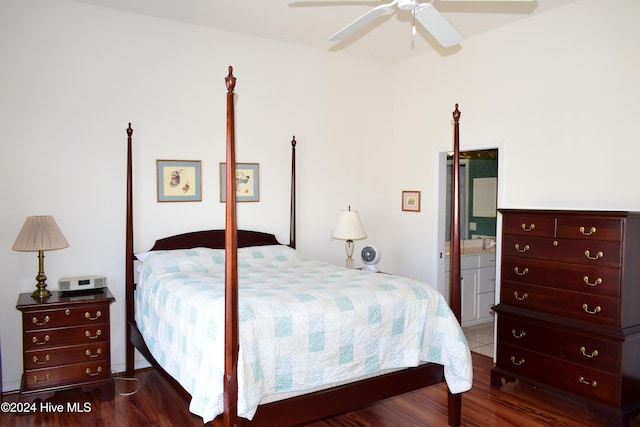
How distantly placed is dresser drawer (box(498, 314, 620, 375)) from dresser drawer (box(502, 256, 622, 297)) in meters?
0.31

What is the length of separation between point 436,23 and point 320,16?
1626 mm

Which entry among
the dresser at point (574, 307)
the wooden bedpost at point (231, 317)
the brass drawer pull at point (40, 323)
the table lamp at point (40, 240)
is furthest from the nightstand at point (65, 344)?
the dresser at point (574, 307)

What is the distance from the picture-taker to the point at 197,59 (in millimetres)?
4242

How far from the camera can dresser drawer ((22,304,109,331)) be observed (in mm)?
3191

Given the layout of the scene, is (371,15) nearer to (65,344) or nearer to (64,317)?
(64,317)

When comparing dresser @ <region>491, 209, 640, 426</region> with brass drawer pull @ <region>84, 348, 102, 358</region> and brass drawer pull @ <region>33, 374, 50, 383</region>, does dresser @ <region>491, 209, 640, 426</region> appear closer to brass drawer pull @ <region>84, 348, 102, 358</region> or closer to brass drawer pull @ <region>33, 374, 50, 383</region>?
brass drawer pull @ <region>84, 348, 102, 358</region>

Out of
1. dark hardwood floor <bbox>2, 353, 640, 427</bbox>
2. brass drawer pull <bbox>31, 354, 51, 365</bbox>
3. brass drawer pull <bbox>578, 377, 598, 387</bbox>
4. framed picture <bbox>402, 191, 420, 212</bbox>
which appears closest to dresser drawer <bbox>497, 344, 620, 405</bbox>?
brass drawer pull <bbox>578, 377, 598, 387</bbox>

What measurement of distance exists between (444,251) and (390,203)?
844 mm

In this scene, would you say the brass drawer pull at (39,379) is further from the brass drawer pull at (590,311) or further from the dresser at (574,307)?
the brass drawer pull at (590,311)

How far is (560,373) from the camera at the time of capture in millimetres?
3320

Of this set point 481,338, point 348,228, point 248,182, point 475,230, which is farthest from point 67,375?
point 475,230

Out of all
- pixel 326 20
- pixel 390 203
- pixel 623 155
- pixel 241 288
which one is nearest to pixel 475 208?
pixel 390 203

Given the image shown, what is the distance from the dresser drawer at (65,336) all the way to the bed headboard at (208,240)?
2.74 ft

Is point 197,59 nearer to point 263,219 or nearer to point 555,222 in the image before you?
point 263,219
